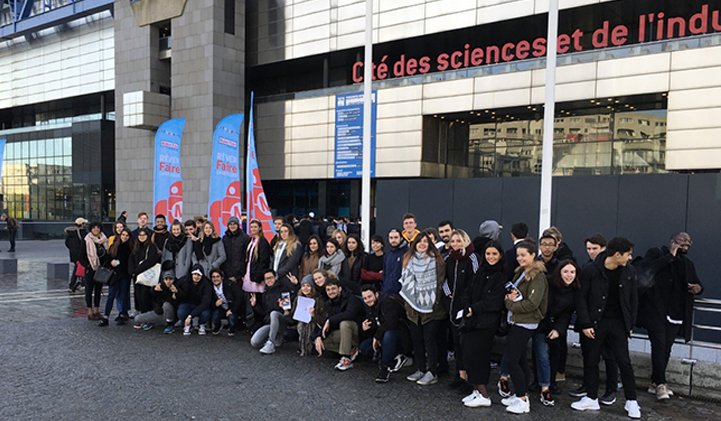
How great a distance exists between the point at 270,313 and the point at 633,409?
503 centimetres

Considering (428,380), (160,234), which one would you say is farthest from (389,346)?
(160,234)

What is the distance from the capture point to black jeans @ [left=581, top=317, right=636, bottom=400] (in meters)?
5.38

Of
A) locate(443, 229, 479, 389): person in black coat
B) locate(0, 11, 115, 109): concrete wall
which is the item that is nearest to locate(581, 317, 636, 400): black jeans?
locate(443, 229, 479, 389): person in black coat

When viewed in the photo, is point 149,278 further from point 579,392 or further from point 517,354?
point 579,392

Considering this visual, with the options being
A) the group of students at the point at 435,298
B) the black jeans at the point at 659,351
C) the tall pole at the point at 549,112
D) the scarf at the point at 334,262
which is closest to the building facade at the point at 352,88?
the tall pole at the point at 549,112

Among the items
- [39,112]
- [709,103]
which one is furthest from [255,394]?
[39,112]

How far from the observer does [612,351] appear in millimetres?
5539

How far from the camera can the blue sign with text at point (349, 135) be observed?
30.0m

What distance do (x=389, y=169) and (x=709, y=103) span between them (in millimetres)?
14850

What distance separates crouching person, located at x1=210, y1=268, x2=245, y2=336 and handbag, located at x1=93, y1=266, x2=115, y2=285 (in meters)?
1.91

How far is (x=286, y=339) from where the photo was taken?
7992 mm

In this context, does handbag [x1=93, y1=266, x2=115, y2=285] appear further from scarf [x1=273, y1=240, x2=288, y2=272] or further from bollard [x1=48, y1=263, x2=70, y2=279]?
bollard [x1=48, y1=263, x2=70, y2=279]

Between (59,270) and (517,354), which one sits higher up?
(517,354)

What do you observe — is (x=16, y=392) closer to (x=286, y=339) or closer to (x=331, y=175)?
(x=286, y=339)
